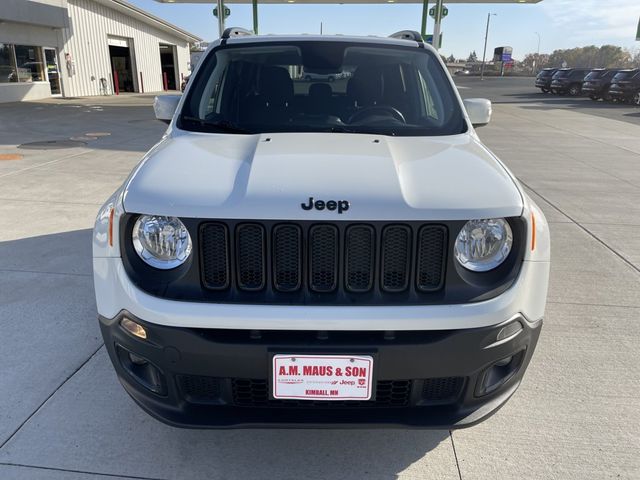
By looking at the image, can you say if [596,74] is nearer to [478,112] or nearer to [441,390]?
[478,112]

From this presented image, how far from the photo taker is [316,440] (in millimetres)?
2512

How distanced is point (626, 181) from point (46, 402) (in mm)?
8593

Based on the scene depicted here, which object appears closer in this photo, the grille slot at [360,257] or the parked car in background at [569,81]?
the grille slot at [360,257]

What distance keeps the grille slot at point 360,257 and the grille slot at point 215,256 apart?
0.46 m

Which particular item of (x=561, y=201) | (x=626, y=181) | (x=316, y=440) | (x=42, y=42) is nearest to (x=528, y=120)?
(x=626, y=181)

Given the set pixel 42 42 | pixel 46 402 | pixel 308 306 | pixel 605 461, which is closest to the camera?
pixel 308 306

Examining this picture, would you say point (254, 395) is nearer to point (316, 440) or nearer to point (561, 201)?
point (316, 440)

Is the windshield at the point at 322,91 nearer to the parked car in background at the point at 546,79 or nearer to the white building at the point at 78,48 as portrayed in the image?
the white building at the point at 78,48

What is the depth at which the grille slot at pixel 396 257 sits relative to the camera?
2002mm

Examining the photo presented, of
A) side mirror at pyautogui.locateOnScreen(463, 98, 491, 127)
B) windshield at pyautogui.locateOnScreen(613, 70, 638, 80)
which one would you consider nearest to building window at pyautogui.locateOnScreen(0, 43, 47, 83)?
side mirror at pyautogui.locateOnScreen(463, 98, 491, 127)

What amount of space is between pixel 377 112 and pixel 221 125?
951 millimetres

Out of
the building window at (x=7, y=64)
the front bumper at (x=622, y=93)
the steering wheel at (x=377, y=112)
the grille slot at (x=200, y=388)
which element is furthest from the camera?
the front bumper at (x=622, y=93)

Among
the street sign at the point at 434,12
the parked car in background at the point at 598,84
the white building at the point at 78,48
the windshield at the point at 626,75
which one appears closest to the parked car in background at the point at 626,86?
the windshield at the point at 626,75

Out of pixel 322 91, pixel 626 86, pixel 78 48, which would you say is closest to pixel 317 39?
pixel 322 91
